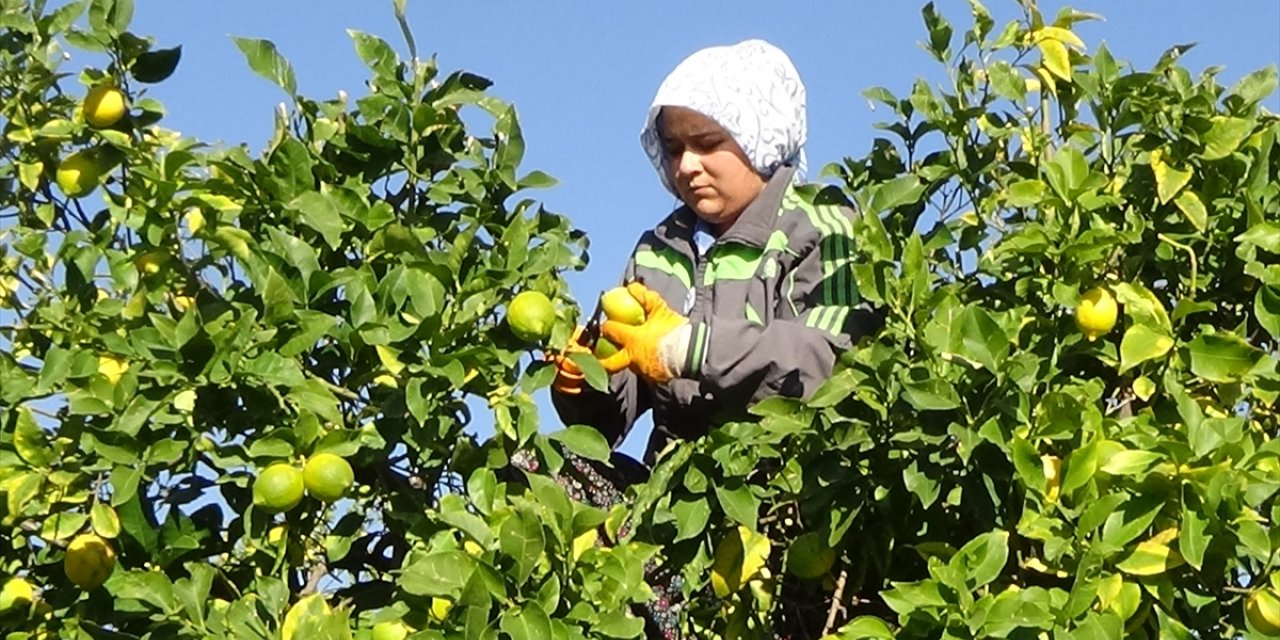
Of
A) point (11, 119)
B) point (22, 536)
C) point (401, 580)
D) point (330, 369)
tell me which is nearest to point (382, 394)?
point (330, 369)

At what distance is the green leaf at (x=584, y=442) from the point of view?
1681 mm

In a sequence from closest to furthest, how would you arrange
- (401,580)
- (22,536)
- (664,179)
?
(401,580), (22,536), (664,179)

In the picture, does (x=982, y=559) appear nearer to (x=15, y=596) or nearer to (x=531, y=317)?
(x=531, y=317)

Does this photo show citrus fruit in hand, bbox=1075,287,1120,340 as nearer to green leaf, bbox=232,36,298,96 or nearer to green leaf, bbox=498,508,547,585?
green leaf, bbox=498,508,547,585

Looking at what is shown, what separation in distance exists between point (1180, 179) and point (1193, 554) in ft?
1.38

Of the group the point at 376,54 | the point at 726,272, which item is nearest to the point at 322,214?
the point at 376,54

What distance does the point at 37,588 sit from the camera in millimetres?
1768

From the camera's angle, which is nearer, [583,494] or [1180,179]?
[1180,179]

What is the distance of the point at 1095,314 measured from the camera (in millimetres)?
1693

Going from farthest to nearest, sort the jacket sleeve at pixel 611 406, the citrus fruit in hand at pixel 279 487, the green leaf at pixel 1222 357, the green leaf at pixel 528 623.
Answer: the jacket sleeve at pixel 611 406 < the green leaf at pixel 1222 357 < the citrus fruit in hand at pixel 279 487 < the green leaf at pixel 528 623

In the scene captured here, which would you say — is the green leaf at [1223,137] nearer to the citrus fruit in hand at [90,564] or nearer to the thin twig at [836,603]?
the thin twig at [836,603]

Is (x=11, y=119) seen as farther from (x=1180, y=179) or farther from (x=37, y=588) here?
(x=1180, y=179)

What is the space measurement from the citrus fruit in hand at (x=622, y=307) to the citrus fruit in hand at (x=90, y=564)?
0.53 metres

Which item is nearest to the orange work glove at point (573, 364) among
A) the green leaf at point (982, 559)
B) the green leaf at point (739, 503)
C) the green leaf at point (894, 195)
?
the green leaf at point (739, 503)
